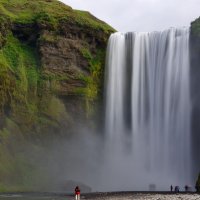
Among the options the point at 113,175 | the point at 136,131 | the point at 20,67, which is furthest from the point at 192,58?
the point at 20,67

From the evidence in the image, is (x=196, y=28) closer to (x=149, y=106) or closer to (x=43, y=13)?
(x=149, y=106)

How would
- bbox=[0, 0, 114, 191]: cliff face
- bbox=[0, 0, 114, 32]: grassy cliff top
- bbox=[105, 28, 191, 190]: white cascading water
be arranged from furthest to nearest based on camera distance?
bbox=[0, 0, 114, 32]: grassy cliff top < bbox=[105, 28, 191, 190]: white cascading water < bbox=[0, 0, 114, 191]: cliff face

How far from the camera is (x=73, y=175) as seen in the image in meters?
79.8

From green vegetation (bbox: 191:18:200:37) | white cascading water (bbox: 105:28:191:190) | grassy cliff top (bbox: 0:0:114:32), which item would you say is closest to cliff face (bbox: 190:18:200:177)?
green vegetation (bbox: 191:18:200:37)

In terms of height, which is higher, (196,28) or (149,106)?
(196,28)

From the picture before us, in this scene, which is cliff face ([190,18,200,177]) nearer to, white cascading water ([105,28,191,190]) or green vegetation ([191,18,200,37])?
green vegetation ([191,18,200,37])

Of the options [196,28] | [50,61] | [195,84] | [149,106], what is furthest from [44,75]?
[196,28]

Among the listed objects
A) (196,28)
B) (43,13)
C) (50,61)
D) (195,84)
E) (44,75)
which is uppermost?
(43,13)

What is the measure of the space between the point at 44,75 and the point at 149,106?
1816 centimetres

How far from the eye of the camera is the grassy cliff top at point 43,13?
292 ft

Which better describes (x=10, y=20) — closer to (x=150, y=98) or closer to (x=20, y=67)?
(x=20, y=67)

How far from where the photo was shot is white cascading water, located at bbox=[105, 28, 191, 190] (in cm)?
7888

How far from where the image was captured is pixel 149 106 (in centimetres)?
8356

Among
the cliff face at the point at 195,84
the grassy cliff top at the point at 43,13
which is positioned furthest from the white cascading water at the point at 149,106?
the grassy cliff top at the point at 43,13
